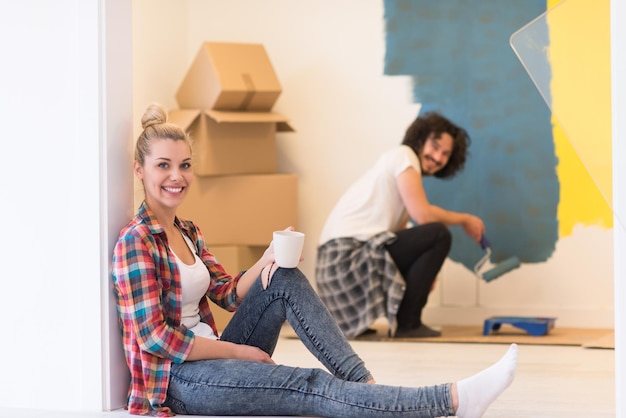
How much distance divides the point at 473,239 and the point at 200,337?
8.86 feet

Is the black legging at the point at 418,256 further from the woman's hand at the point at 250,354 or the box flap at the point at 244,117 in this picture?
the woman's hand at the point at 250,354

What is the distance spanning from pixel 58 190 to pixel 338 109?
8.81 feet

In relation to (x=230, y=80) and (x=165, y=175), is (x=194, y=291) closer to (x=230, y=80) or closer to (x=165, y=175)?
(x=165, y=175)

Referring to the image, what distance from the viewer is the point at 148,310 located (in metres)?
2.23

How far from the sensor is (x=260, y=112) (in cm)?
455

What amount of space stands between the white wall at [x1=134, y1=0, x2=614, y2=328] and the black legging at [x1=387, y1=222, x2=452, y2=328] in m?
0.56

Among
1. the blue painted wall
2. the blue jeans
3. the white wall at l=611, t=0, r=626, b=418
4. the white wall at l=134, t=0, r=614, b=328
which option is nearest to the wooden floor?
the blue jeans

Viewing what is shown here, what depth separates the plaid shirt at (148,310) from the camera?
224 centimetres

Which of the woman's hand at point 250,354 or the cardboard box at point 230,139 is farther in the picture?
the cardboard box at point 230,139

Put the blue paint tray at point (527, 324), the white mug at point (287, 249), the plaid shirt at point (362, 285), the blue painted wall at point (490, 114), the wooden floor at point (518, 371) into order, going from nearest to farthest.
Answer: the white mug at point (287, 249), the wooden floor at point (518, 371), the plaid shirt at point (362, 285), the blue paint tray at point (527, 324), the blue painted wall at point (490, 114)

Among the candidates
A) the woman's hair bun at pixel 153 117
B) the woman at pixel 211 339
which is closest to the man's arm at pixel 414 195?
the woman at pixel 211 339

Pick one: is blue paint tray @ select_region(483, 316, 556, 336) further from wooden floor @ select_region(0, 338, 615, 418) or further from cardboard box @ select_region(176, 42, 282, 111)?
cardboard box @ select_region(176, 42, 282, 111)

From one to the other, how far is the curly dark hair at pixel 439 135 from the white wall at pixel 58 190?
2.09 metres

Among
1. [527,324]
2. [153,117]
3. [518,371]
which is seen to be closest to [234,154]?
[527,324]
